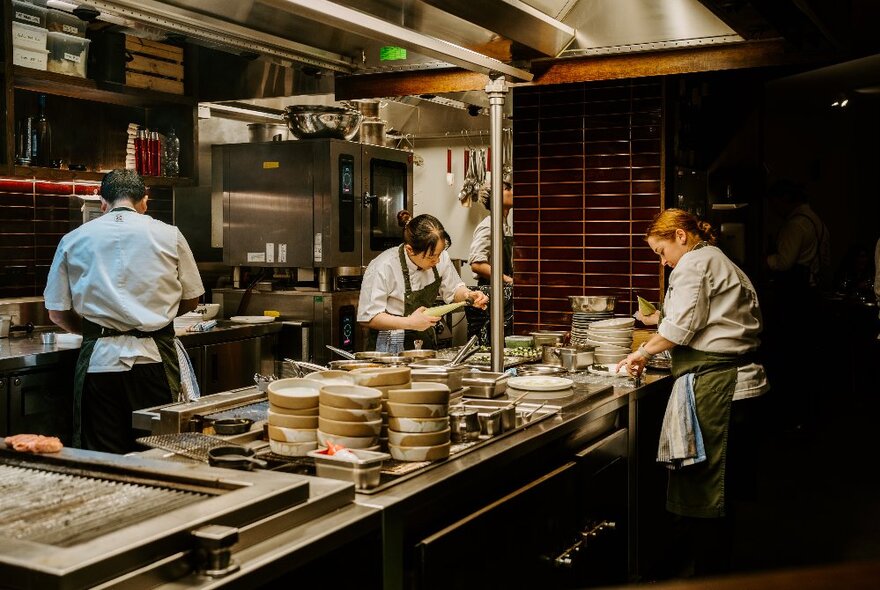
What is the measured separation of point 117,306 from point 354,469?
2.65 m

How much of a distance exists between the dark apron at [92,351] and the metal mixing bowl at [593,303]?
2.22 meters

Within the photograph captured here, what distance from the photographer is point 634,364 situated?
4.17 m

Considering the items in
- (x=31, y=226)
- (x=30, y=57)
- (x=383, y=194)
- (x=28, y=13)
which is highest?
(x=28, y=13)

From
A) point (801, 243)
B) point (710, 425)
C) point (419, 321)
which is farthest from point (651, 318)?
point (801, 243)

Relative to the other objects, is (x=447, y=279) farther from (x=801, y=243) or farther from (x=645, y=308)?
(x=801, y=243)

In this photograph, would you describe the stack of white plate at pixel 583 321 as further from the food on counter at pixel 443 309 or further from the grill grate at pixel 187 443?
the grill grate at pixel 187 443

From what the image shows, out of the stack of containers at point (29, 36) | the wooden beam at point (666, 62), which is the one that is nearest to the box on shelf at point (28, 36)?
the stack of containers at point (29, 36)

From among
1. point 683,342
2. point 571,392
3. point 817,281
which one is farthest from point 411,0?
point 817,281

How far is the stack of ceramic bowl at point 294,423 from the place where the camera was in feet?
8.23

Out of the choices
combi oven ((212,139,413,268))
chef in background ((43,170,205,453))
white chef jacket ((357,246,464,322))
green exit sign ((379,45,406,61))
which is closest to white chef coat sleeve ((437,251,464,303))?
white chef jacket ((357,246,464,322))

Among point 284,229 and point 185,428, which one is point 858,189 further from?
point 185,428

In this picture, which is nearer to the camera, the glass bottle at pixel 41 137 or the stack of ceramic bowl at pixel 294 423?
the stack of ceramic bowl at pixel 294 423

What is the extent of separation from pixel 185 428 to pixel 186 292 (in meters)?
2.08

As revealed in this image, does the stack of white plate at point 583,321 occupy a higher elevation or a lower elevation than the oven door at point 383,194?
lower
